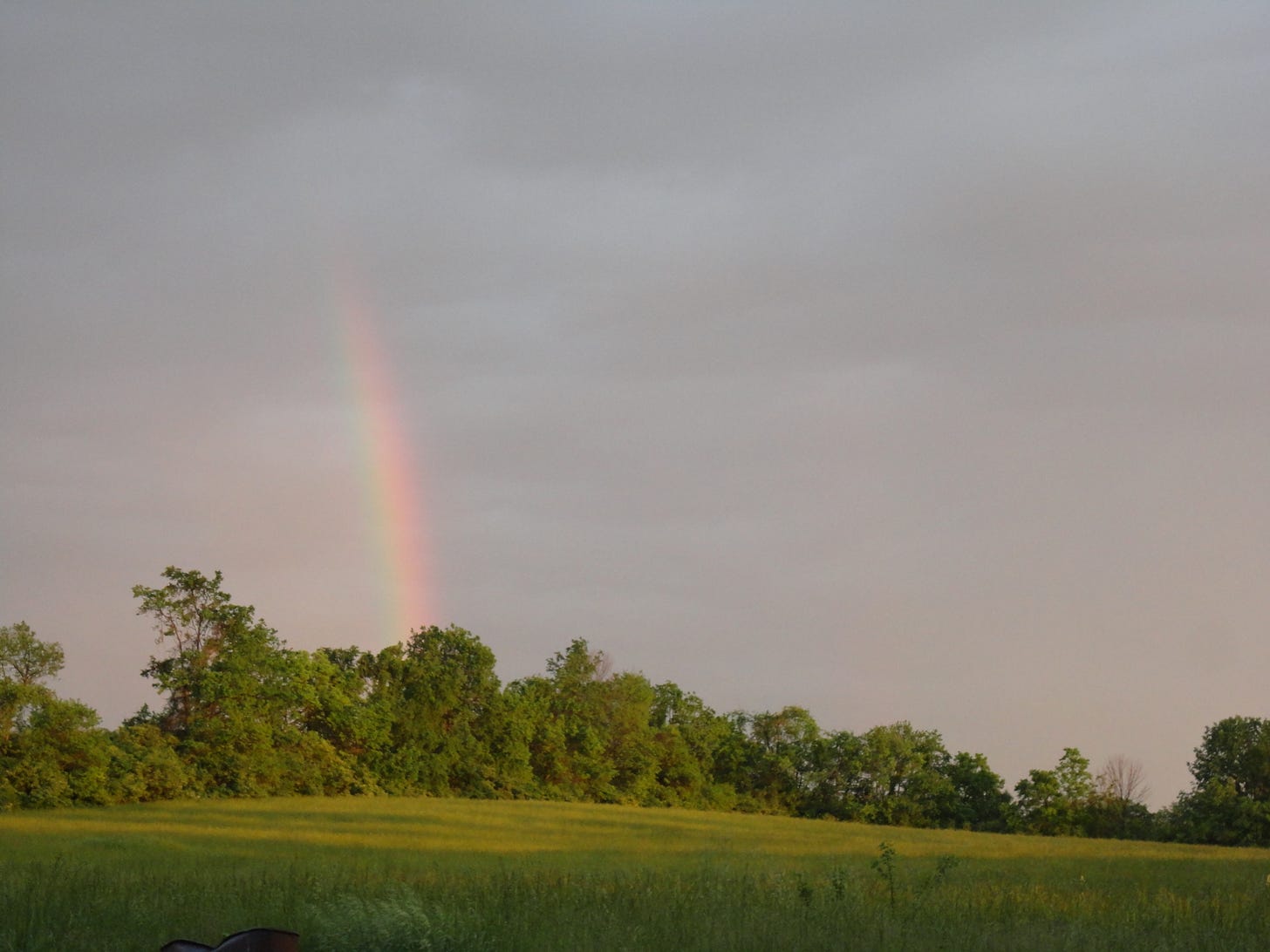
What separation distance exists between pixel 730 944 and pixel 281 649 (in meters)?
44.7

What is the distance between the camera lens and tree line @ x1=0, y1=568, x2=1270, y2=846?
4531 cm

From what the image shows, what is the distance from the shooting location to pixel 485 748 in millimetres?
57750

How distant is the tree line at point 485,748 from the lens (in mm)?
45312

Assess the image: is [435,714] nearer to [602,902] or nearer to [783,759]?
[783,759]

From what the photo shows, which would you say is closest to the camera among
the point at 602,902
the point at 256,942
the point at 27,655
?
the point at 256,942

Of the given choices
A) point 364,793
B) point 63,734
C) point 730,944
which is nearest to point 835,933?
point 730,944

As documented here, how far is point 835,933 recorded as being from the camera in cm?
1196

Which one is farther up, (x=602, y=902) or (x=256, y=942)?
(x=256, y=942)

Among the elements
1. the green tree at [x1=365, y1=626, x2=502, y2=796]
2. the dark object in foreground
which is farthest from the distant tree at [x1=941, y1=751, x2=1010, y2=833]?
the dark object in foreground

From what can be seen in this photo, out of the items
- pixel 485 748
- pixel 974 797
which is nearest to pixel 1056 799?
pixel 974 797

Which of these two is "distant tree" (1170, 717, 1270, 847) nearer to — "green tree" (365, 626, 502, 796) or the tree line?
the tree line

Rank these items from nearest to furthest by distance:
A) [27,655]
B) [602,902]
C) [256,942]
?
1. [256,942]
2. [602,902]
3. [27,655]

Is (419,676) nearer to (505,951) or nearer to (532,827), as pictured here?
(532,827)

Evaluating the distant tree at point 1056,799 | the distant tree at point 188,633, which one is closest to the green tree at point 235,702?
the distant tree at point 188,633
